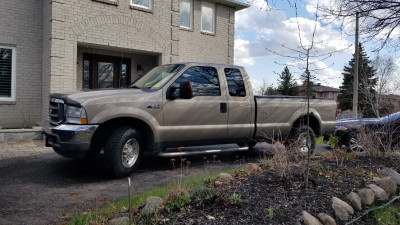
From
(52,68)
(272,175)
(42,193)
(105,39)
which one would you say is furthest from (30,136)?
(272,175)

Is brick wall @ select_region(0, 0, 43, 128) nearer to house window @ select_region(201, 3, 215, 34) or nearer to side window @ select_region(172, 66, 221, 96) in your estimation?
house window @ select_region(201, 3, 215, 34)

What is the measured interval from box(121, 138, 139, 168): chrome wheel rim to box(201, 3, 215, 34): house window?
35.0ft

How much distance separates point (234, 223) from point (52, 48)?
8.98m

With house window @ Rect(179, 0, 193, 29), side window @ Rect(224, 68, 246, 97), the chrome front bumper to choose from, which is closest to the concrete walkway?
the chrome front bumper

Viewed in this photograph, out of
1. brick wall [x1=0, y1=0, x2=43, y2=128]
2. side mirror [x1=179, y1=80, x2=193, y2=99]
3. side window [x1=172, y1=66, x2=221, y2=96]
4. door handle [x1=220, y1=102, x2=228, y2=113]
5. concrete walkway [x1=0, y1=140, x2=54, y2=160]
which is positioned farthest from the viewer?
brick wall [x1=0, y1=0, x2=43, y2=128]

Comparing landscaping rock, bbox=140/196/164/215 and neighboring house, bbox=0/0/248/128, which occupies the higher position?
neighboring house, bbox=0/0/248/128

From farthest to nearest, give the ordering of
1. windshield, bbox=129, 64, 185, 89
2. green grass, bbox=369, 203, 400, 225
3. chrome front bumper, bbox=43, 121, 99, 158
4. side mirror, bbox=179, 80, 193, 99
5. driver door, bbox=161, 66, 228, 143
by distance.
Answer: windshield, bbox=129, 64, 185, 89
driver door, bbox=161, 66, 228, 143
side mirror, bbox=179, 80, 193, 99
chrome front bumper, bbox=43, 121, 99, 158
green grass, bbox=369, 203, 400, 225

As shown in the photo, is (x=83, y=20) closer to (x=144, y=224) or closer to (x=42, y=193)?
(x=42, y=193)

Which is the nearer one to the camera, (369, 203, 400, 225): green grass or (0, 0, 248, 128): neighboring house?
(369, 203, 400, 225): green grass

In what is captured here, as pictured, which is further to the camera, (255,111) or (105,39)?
(105,39)

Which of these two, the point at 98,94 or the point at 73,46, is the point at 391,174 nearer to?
the point at 98,94

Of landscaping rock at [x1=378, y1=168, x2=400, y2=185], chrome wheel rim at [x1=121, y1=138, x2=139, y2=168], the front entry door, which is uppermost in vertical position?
the front entry door

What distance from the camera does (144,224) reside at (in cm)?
298

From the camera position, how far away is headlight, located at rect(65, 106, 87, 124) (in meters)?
5.11
